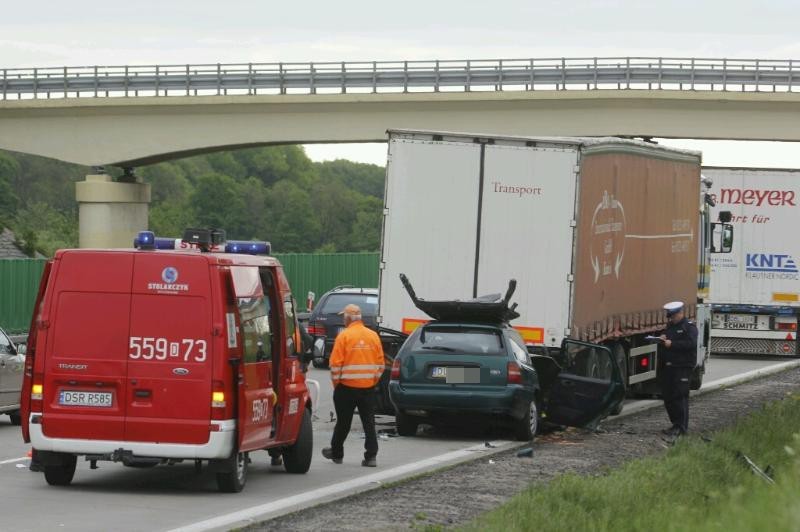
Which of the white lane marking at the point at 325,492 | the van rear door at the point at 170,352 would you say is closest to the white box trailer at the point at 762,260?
the white lane marking at the point at 325,492

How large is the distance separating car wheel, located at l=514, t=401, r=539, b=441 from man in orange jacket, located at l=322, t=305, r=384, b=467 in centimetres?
274

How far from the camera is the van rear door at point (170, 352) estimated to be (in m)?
13.0

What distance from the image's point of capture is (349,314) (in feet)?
51.0

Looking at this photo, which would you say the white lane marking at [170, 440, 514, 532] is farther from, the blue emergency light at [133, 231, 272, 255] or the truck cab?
the blue emergency light at [133, 231, 272, 255]

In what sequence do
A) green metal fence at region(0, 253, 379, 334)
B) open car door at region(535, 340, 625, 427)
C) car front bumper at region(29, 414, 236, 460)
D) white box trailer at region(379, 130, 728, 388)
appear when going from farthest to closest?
1. green metal fence at region(0, 253, 379, 334)
2. white box trailer at region(379, 130, 728, 388)
3. open car door at region(535, 340, 625, 427)
4. car front bumper at region(29, 414, 236, 460)

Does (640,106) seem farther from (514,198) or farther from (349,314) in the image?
(349,314)

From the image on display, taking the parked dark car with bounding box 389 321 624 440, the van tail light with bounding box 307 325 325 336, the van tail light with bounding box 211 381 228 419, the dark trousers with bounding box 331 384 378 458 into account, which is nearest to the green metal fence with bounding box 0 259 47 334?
the van tail light with bounding box 307 325 325 336

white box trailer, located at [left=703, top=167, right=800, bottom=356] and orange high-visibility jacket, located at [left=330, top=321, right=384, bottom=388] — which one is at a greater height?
white box trailer, located at [left=703, top=167, right=800, bottom=356]

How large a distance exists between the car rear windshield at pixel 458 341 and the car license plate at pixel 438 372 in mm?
188

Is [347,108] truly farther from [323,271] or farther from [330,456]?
[330,456]

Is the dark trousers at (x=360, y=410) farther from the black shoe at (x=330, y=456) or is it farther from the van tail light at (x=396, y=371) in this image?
the van tail light at (x=396, y=371)

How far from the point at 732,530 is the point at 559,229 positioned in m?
10.6

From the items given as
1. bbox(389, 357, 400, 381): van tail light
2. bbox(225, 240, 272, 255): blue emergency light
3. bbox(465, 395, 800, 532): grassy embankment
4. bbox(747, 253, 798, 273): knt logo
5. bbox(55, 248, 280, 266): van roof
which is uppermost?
bbox(747, 253, 798, 273): knt logo

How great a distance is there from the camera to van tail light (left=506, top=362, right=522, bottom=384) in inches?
699
